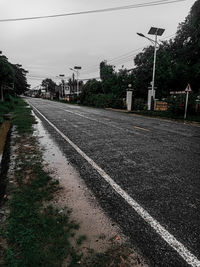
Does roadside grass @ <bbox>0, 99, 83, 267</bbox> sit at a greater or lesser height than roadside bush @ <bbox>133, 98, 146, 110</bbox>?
lesser

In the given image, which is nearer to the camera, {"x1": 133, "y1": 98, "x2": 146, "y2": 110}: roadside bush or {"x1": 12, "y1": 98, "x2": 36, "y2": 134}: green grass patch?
{"x1": 12, "y1": 98, "x2": 36, "y2": 134}: green grass patch

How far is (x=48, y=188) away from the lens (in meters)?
3.22

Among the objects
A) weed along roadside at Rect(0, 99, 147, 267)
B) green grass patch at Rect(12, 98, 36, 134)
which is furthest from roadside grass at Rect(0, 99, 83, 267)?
green grass patch at Rect(12, 98, 36, 134)

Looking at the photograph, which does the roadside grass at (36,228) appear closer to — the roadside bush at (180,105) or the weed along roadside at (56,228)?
the weed along roadside at (56,228)

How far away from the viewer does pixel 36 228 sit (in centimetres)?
221

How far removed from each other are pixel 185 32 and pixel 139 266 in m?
37.1

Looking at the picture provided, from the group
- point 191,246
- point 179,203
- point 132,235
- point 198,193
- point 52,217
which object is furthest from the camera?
point 198,193

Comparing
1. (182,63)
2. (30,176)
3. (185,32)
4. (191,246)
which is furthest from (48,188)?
(185,32)

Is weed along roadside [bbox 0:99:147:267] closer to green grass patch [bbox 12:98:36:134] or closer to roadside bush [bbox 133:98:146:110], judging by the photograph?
green grass patch [bbox 12:98:36:134]

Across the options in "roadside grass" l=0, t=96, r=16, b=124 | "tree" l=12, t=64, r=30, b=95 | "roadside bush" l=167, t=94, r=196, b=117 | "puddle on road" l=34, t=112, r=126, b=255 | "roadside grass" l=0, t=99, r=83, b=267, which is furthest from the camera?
"tree" l=12, t=64, r=30, b=95

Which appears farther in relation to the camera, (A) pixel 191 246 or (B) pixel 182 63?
(B) pixel 182 63

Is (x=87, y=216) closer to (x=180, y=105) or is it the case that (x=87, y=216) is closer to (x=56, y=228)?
(x=56, y=228)

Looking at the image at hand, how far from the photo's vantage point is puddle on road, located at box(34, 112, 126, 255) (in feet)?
6.89

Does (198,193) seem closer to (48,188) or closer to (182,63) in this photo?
(48,188)
